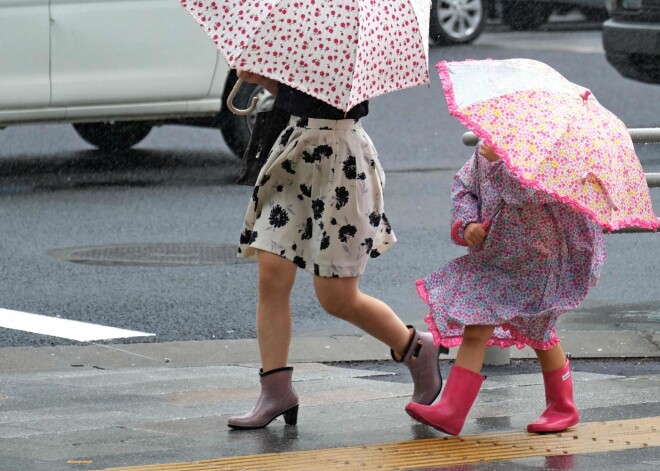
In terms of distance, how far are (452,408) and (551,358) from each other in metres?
0.44

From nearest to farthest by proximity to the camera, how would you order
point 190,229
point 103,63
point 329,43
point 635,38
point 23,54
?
1. point 329,43
2. point 190,229
3. point 23,54
4. point 103,63
5. point 635,38

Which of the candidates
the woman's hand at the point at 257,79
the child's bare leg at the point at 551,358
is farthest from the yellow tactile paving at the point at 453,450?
the woman's hand at the point at 257,79

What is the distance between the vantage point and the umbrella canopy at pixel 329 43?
498 centimetres

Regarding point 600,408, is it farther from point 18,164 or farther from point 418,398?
point 18,164

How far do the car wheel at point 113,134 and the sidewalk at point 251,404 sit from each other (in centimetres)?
609

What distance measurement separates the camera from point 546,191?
4922 millimetres

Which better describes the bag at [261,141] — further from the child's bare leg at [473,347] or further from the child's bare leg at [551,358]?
the child's bare leg at [551,358]

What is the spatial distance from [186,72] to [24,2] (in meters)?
1.35

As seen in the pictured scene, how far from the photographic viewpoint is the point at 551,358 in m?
5.41

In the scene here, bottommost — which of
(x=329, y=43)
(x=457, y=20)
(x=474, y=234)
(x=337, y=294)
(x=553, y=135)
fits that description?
(x=457, y=20)

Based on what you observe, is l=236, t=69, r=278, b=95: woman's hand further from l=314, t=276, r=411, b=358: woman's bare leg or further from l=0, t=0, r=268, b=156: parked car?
l=0, t=0, r=268, b=156: parked car

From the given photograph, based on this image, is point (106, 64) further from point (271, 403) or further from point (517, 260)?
point (517, 260)

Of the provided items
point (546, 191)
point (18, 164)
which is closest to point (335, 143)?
point (546, 191)

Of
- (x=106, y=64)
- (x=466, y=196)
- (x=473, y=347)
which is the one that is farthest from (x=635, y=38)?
(x=473, y=347)
